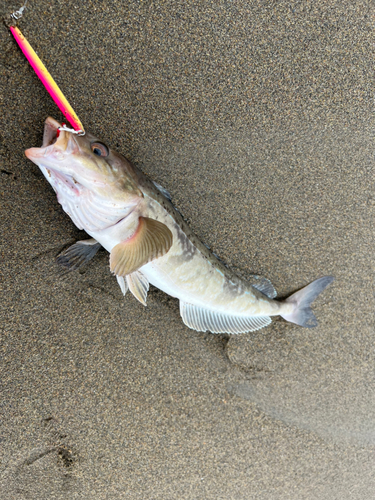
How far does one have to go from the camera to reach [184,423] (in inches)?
85.1

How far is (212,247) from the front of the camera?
2.13 meters

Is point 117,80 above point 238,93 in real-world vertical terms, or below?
above

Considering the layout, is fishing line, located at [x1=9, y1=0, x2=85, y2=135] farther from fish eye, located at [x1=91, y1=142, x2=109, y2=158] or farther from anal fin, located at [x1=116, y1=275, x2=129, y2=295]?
anal fin, located at [x1=116, y1=275, x2=129, y2=295]

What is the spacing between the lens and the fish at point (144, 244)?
57.5 inches

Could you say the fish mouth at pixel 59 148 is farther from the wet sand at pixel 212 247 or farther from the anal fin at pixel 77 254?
the anal fin at pixel 77 254

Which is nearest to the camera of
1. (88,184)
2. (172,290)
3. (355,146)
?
(88,184)

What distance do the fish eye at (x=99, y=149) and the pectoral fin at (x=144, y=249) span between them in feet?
1.28

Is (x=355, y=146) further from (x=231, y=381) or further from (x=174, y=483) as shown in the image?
(x=174, y=483)

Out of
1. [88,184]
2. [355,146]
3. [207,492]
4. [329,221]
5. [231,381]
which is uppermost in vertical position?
[88,184]

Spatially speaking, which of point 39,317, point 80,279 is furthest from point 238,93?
point 39,317

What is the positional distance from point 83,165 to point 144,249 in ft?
1.65

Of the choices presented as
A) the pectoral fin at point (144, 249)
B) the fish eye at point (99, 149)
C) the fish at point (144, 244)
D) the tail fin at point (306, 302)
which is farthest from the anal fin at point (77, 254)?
the tail fin at point (306, 302)

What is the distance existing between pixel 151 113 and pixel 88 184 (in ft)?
2.55

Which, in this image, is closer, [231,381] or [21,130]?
[21,130]
